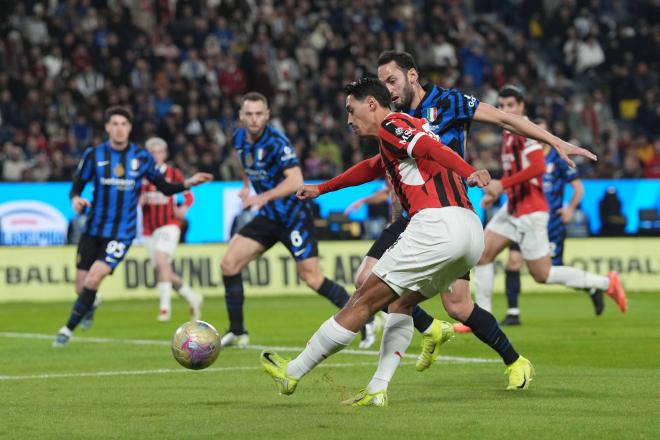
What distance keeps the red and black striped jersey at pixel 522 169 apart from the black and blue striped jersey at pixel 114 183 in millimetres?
3822

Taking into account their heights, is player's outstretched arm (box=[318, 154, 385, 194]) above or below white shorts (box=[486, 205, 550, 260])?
above

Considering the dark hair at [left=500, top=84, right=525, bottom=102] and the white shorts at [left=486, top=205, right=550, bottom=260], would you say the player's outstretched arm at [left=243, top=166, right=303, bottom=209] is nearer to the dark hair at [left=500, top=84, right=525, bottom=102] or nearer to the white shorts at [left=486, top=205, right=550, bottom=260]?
the dark hair at [left=500, top=84, right=525, bottom=102]

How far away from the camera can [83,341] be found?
14258mm

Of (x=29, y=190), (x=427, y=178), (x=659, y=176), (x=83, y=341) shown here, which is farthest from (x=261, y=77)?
(x=427, y=178)

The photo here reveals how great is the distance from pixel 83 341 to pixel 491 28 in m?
20.2

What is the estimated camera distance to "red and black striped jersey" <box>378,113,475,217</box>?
8039mm

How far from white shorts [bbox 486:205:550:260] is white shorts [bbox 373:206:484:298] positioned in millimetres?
6721

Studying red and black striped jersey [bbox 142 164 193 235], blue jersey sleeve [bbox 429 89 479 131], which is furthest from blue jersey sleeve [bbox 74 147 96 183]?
blue jersey sleeve [bbox 429 89 479 131]

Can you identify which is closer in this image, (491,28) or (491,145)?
(491,145)

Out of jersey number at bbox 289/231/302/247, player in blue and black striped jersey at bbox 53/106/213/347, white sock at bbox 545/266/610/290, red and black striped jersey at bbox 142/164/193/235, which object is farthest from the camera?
red and black striped jersey at bbox 142/164/193/235

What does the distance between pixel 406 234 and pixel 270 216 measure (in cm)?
507

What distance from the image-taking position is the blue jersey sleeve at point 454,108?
372 inches

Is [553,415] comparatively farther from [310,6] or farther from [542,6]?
[542,6]

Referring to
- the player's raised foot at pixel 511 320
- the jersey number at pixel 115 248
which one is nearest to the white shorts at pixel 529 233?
the player's raised foot at pixel 511 320
